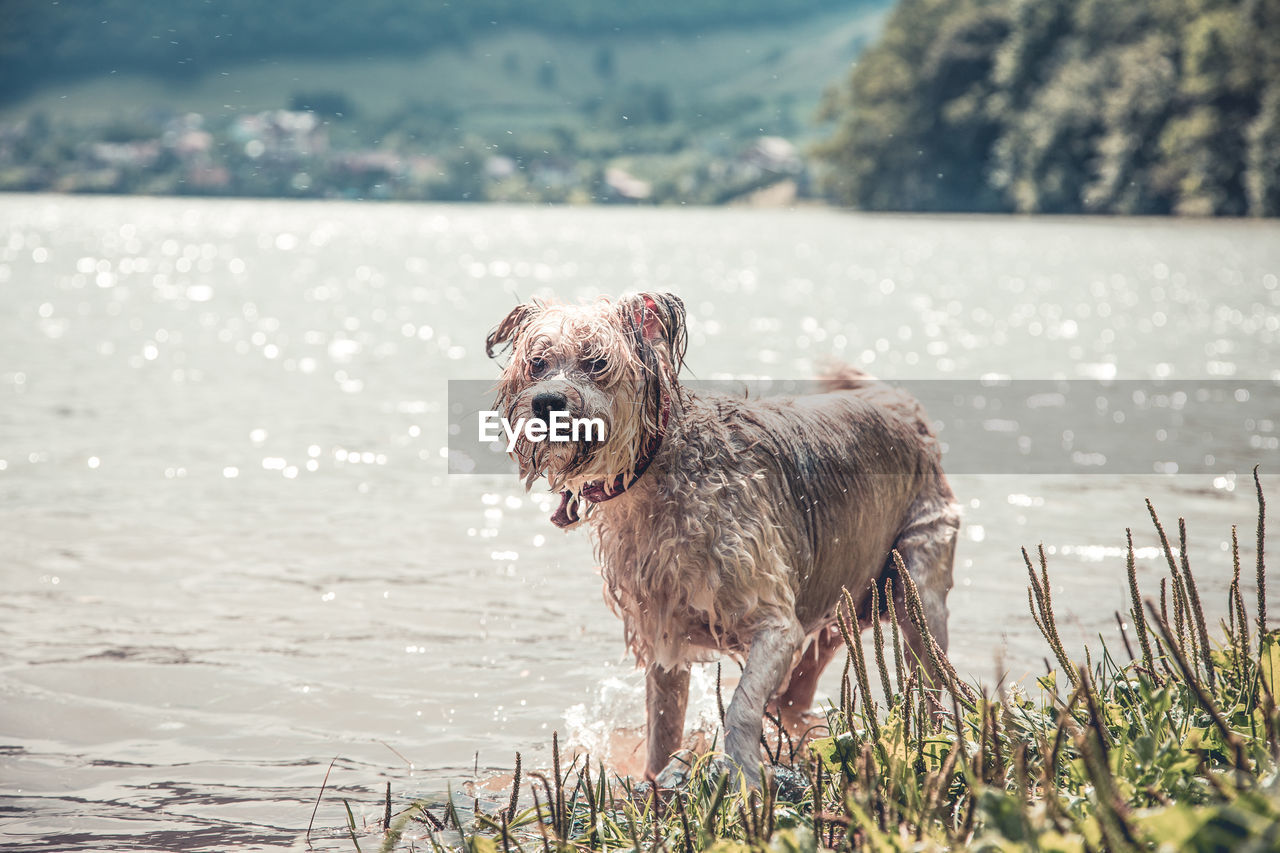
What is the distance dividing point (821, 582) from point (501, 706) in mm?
2290

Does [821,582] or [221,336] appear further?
[221,336]

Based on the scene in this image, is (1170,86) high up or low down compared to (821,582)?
up

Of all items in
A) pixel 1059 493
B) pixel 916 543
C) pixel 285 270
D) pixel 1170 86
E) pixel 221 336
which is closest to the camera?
pixel 916 543

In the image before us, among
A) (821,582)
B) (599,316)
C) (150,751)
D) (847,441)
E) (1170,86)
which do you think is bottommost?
(150,751)

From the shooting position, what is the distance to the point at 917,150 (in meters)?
103

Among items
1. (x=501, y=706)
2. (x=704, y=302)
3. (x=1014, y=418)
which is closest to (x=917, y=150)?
(x=704, y=302)

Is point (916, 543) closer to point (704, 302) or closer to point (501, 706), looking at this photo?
point (501, 706)

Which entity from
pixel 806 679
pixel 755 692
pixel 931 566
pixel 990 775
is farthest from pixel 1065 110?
pixel 990 775

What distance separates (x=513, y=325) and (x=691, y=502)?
38.2 inches

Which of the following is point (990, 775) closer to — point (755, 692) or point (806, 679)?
point (755, 692)

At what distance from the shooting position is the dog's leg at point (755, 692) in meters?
4.57

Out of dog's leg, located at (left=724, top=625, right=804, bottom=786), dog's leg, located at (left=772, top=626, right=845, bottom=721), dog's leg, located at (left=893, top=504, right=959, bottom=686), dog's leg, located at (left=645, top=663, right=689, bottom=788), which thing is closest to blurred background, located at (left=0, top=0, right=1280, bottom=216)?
dog's leg, located at (left=772, top=626, right=845, bottom=721)

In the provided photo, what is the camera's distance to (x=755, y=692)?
4.65 meters

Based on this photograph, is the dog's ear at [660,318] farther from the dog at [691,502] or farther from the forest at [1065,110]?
the forest at [1065,110]
